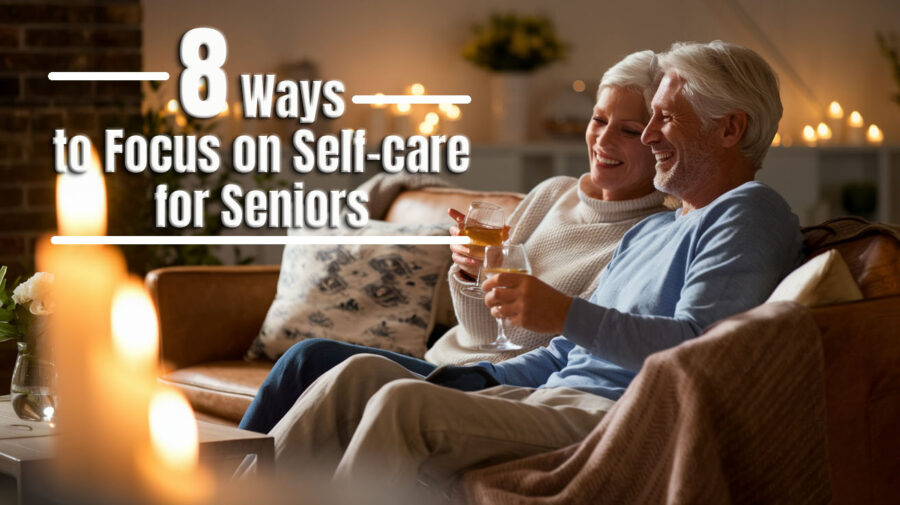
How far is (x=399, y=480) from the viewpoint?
61.9 inches

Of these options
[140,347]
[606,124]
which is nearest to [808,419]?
[606,124]

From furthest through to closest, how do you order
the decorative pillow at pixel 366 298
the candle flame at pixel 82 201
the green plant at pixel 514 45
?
the green plant at pixel 514 45 → the candle flame at pixel 82 201 → the decorative pillow at pixel 366 298

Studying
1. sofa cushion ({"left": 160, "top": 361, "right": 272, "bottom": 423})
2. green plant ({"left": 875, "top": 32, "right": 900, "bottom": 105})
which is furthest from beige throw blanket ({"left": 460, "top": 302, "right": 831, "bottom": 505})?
green plant ({"left": 875, "top": 32, "right": 900, "bottom": 105})

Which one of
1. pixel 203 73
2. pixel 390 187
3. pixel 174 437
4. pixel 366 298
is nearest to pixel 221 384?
pixel 366 298

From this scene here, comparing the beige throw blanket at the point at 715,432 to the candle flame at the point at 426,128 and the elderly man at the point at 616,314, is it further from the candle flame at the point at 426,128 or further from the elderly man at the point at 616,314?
the candle flame at the point at 426,128

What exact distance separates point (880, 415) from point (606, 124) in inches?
34.6

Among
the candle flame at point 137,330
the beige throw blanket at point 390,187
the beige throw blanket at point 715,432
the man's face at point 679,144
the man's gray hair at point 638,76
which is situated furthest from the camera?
the beige throw blanket at point 390,187

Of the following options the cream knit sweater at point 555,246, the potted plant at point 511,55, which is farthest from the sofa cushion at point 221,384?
the potted plant at point 511,55

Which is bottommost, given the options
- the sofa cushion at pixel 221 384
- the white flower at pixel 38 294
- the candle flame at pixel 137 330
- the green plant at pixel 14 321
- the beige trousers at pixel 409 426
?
the sofa cushion at pixel 221 384

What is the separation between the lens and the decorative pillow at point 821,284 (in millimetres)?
1641

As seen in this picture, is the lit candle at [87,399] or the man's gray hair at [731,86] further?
the man's gray hair at [731,86]

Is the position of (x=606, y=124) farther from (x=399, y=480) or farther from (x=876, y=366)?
(x=399, y=480)

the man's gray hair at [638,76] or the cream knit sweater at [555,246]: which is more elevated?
the man's gray hair at [638,76]

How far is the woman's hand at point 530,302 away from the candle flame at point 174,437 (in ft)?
1.69
